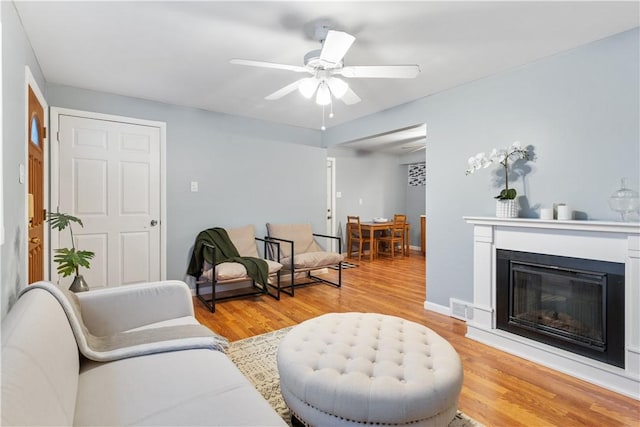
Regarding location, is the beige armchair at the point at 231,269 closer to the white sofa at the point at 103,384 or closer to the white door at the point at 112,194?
the white door at the point at 112,194

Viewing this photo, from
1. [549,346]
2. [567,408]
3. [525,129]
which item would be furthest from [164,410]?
[525,129]

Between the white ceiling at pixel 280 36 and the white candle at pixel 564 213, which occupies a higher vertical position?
the white ceiling at pixel 280 36

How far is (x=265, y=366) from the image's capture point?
220 cm

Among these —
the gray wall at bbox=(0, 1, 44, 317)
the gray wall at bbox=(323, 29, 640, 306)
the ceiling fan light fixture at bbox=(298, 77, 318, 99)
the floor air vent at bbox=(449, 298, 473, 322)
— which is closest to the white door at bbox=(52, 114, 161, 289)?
the gray wall at bbox=(0, 1, 44, 317)

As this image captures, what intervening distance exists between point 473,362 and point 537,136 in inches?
69.0

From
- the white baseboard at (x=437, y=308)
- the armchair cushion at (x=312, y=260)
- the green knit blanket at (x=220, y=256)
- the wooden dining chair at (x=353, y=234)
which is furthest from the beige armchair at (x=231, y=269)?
the wooden dining chair at (x=353, y=234)

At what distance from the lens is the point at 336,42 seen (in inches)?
72.0

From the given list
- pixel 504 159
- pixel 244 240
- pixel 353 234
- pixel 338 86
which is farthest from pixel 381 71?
pixel 353 234

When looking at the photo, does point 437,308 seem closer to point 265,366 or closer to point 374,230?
point 265,366

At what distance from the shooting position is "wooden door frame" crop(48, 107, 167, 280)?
315cm

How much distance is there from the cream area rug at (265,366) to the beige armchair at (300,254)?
4.26 feet

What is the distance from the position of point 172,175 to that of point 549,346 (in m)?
3.84

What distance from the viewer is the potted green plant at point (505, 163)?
2.60 meters

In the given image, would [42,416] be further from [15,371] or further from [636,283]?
[636,283]
